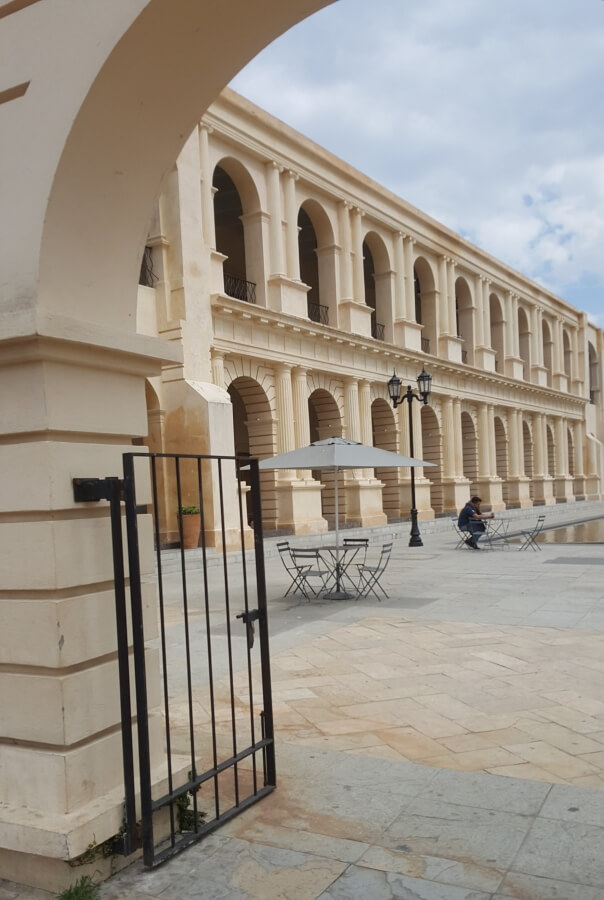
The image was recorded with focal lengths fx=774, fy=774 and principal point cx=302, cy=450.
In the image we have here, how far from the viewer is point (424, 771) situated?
4.26 meters

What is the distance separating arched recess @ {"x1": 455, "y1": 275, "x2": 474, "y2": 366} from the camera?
109ft

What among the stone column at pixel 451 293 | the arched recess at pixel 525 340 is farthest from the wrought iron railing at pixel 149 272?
the arched recess at pixel 525 340

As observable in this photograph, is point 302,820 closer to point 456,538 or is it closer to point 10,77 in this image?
point 10,77

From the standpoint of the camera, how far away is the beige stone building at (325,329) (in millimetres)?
18359

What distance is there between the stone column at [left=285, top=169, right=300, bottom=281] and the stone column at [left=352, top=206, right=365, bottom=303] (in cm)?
341

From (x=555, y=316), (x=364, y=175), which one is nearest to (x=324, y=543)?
(x=364, y=175)

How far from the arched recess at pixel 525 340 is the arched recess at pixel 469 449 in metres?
7.20

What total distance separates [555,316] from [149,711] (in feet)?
138

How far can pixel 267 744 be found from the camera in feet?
13.4

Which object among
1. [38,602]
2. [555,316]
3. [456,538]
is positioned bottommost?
[456,538]

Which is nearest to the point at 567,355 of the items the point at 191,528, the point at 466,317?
the point at 466,317

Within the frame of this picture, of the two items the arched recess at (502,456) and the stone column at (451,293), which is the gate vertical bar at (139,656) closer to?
the stone column at (451,293)

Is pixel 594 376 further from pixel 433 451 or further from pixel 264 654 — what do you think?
pixel 264 654

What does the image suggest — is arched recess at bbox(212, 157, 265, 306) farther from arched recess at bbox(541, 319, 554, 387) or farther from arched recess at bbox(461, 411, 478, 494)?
arched recess at bbox(541, 319, 554, 387)
